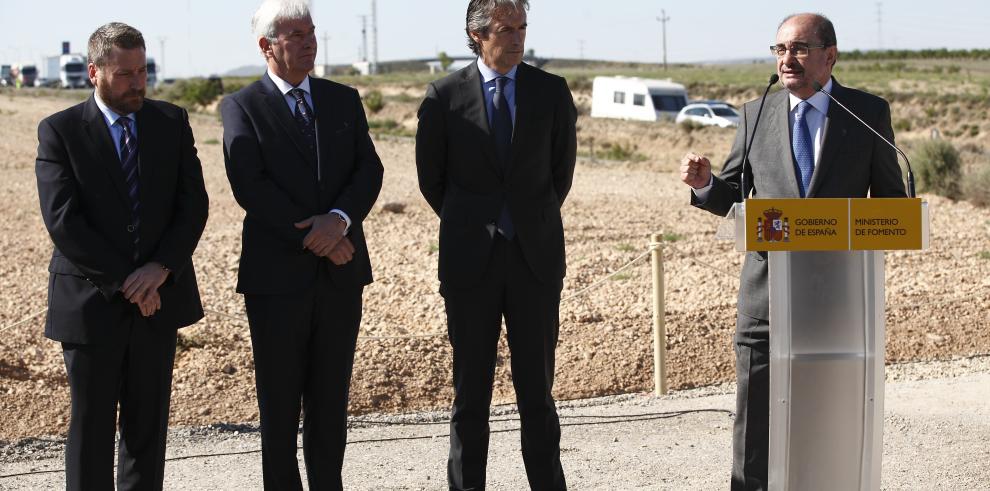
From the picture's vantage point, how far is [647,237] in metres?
14.3

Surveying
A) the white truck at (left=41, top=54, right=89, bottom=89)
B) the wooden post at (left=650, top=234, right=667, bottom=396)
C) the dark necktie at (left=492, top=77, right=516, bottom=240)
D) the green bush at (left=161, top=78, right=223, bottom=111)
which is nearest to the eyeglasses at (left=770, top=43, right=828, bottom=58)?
the dark necktie at (left=492, top=77, right=516, bottom=240)

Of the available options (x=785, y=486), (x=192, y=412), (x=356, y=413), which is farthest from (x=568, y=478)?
(x=192, y=412)

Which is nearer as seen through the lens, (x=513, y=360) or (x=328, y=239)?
(x=328, y=239)

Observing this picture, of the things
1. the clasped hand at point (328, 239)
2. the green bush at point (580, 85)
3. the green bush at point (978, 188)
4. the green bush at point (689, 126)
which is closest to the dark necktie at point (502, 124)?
the clasped hand at point (328, 239)

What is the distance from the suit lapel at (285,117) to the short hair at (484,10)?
0.76 m

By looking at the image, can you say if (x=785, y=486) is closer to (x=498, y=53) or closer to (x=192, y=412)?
(x=498, y=53)

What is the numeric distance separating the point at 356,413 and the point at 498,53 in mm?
3454

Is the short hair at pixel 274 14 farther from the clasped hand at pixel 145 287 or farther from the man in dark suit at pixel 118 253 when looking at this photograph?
the clasped hand at pixel 145 287

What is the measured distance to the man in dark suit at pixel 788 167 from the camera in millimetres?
4180

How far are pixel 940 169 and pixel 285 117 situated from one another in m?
16.6

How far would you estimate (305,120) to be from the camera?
14.7ft

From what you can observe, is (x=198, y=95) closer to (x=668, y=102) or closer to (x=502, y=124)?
(x=668, y=102)

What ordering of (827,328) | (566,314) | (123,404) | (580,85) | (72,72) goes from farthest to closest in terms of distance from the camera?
(72,72)
(580,85)
(566,314)
(123,404)
(827,328)

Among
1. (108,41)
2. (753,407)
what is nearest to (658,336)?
(753,407)
